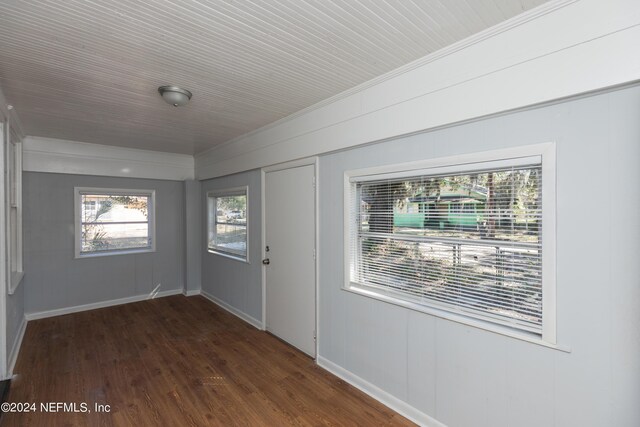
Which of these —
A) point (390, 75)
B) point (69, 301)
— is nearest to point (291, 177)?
point (390, 75)

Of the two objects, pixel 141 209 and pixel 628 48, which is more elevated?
pixel 628 48

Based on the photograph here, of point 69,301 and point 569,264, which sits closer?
point 569,264

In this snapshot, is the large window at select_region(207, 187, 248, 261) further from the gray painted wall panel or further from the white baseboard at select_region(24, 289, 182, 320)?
the white baseboard at select_region(24, 289, 182, 320)

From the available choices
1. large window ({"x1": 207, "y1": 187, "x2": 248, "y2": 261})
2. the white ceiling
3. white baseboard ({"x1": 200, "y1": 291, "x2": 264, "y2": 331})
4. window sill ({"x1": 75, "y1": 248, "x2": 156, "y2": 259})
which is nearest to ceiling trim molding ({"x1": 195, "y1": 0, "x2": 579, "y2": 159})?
the white ceiling

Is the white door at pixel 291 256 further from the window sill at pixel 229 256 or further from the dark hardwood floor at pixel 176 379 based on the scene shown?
the window sill at pixel 229 256

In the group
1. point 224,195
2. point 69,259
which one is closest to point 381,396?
point 224,195

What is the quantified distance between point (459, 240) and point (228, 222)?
370 centimetres

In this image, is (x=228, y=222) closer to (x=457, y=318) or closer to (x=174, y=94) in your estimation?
Result: (x=174, y=94)

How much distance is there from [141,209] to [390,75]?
4.77 m

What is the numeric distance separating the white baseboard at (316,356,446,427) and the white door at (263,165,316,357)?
1.00 feet

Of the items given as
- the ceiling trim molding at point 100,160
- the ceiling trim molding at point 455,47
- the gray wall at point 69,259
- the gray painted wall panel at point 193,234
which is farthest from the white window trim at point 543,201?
the gray wall at point 69,259

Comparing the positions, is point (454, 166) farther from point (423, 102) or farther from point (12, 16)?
point (12, 16)

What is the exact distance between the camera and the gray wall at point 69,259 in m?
4.32

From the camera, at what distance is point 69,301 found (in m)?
4.58
